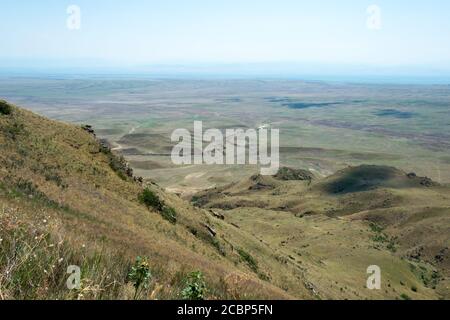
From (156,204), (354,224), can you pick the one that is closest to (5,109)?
(156,204)

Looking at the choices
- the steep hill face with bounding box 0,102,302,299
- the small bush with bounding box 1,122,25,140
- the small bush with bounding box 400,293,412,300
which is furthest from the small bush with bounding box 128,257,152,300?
the small bush with bounding box 400,293,412,300

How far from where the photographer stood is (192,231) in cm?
3372

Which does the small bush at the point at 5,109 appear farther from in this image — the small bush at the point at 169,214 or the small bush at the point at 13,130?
the small bush at the point at 169,214

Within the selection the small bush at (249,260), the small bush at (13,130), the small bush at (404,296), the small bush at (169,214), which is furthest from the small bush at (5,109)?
the small bush at (404,296)

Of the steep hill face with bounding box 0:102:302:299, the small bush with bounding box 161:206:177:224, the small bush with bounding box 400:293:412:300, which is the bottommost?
the small bush with bounding box 400:293:412:300

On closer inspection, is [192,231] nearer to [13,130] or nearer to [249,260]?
[249,260]

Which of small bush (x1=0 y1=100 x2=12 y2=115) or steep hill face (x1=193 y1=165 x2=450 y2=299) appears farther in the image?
steep hill face (x1=193 y1=165 x2=450 y2=299)

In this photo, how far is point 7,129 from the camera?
32.5m

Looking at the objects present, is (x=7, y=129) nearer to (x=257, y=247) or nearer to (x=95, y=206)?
(x=95, y=206)

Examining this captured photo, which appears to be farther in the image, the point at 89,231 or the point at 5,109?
the point at 5,109

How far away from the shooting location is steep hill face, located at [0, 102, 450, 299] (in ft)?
23.9

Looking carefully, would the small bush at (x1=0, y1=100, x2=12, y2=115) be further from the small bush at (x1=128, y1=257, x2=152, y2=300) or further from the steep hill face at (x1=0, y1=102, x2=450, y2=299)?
the small bush at (x1=128, y1=257, x2=152, y2=300)

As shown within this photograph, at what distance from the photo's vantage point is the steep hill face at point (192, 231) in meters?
7.29
